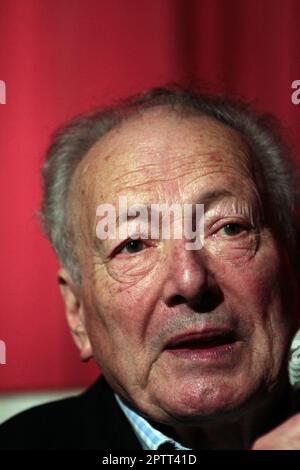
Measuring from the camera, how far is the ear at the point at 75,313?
1641mm

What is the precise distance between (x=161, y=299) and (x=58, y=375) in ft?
2.79

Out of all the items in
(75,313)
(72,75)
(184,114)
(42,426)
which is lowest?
(42,426)

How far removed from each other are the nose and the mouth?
6cm

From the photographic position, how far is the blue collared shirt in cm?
149

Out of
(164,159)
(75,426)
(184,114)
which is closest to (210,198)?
(164,159)

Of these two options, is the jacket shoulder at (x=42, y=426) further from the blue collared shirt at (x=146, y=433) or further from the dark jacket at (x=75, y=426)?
the blue collared shirt at (x=146, y=433)

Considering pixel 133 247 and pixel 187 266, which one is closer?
pixel 187 266

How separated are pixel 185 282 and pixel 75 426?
2.11 ft

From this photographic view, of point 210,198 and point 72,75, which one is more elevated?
point 72,75

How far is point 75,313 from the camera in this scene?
168 centimetres

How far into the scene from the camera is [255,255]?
1.42 meters

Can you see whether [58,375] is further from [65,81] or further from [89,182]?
[65,81]

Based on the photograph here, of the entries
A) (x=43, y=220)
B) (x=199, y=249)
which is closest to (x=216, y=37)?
(x=43, y=220)

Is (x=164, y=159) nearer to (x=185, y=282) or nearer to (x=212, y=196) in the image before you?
(x=212, y=196)
